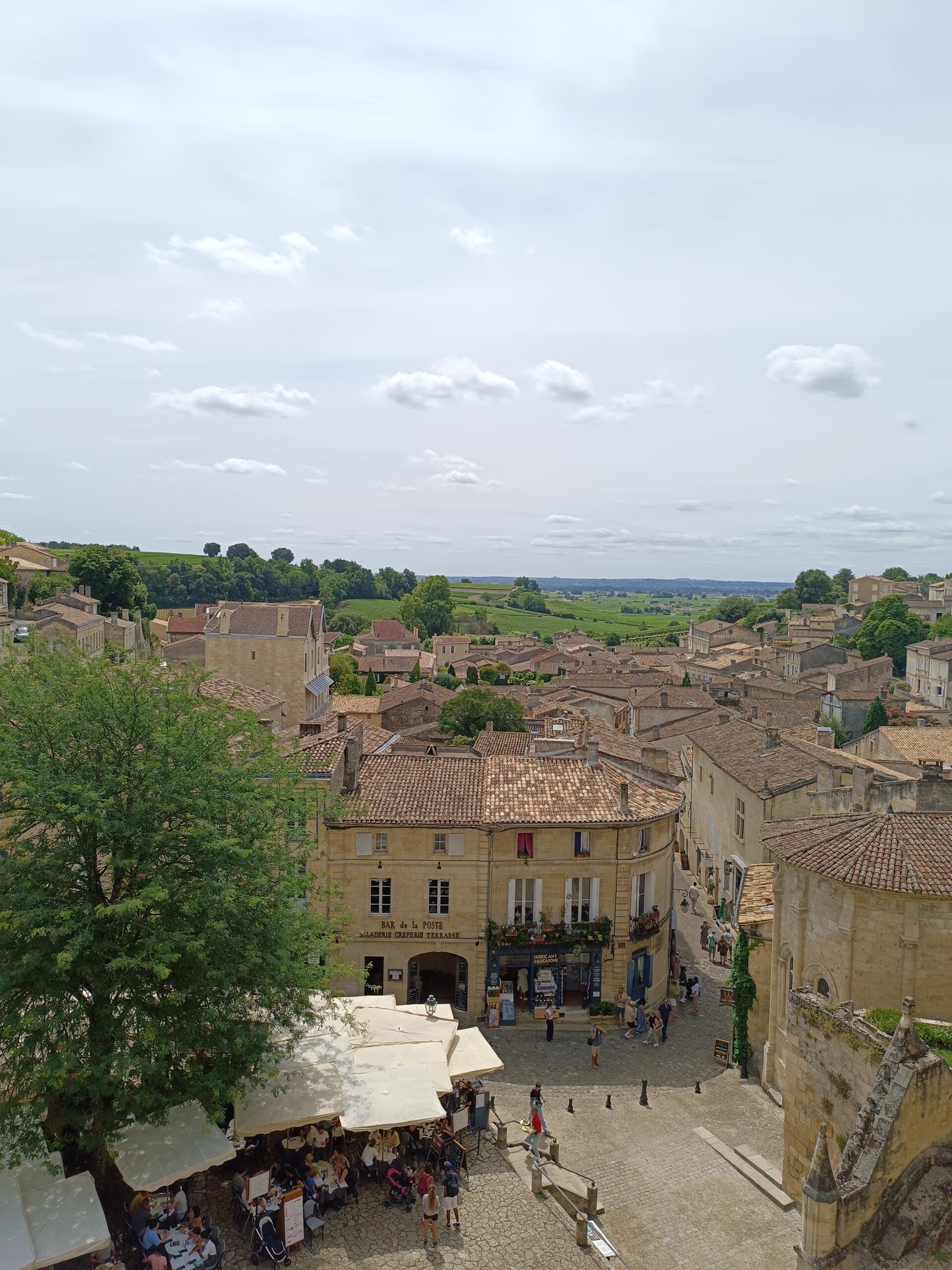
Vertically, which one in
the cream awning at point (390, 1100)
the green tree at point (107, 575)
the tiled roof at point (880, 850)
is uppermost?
the green tree at point (107, 575)

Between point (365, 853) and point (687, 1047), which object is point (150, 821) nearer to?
point (365, 853)

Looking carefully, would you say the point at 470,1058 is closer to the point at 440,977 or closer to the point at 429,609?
the point at 440,977

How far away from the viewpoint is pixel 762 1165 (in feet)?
69.4

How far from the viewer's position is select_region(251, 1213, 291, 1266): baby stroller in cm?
1627

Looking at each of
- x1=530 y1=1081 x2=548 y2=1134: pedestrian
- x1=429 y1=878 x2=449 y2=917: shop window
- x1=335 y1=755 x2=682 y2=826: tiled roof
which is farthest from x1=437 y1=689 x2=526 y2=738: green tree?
x1=530 y1=1081 x2=548 y2=1134: pedestrian

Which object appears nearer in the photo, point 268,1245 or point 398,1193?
point 268,1245

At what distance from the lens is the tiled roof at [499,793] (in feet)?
100

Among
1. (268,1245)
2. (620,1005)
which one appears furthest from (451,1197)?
(620,1005)

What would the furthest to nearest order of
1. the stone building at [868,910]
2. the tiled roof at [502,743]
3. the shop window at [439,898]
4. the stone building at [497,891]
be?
the tiled roof at [502,743]
the shop window at [439,898]
the stone building at [497,891]
the stone building at [868,910]

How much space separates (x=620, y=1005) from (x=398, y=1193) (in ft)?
45.7

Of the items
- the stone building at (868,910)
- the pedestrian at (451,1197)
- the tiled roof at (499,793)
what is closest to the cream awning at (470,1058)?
the pedestrian at (451,1197)

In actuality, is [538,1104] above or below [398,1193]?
below

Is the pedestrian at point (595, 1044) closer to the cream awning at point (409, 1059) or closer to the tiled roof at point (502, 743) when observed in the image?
the cream awning at point (409, 1059)

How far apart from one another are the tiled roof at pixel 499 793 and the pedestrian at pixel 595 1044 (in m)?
6.74
